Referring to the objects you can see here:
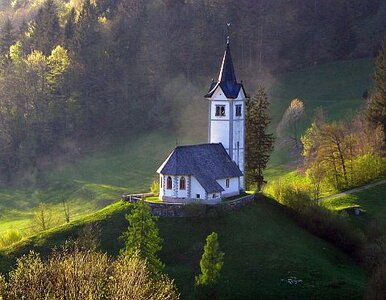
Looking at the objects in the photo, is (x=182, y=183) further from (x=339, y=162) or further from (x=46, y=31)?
(x=46, y=31)

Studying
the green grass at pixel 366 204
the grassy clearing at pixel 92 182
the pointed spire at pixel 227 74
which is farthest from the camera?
the grassy clearing at pixel 92 182

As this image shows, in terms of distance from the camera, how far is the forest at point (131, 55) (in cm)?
9500

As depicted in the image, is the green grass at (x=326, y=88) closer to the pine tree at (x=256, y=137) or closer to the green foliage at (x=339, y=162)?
the green foliage at (x=339, y=162)

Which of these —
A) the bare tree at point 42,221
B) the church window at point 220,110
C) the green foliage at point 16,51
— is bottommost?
the bare tree at point 42,221

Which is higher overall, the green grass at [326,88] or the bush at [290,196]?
the green grass at [326,88]

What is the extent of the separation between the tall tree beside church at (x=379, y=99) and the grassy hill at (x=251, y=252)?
2259 cm

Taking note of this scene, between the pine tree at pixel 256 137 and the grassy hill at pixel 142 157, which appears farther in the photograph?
the grassy hill at pixel 142 157

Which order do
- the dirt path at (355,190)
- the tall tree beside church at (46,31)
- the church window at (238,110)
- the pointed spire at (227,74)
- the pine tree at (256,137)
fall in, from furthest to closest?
1. the tall tree beside church at (46,31)
2. the dirt path at (355,190)
3. the pine tree at (256,137)
4. the church window at (238,110)
5. the pointed spire at (227,74)

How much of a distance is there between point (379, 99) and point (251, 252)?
31.2 meters

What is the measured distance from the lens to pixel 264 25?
106625 mm

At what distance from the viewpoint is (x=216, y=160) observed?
52.2m

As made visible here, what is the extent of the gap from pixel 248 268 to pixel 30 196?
41.4 meters

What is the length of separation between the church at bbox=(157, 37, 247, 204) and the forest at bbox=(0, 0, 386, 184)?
1523 inches

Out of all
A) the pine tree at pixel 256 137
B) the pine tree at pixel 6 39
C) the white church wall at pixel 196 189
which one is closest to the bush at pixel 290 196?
the pine tree at pixel 256 137
